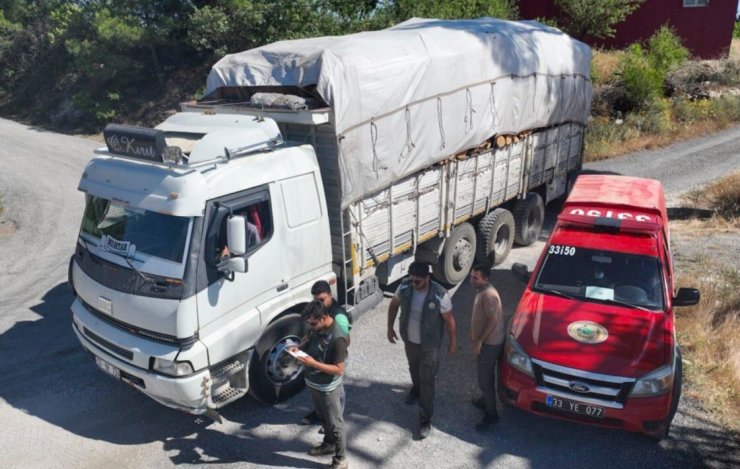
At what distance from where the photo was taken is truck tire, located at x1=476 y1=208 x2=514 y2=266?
31.3 feet

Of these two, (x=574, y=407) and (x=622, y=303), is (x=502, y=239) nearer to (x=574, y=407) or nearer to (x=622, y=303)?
(x=622, y=303)

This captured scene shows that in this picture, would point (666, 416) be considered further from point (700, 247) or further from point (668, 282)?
point (700, 247)

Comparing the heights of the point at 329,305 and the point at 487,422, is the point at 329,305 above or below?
above

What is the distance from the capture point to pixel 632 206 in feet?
24.6

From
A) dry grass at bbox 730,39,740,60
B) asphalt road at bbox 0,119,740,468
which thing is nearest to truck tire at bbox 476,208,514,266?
asphalt road at bbox 0,119,740,468

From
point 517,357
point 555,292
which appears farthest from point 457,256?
point 517,357

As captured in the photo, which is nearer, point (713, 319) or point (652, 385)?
point (652, 385)

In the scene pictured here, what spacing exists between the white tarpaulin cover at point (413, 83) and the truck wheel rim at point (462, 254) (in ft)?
5.07

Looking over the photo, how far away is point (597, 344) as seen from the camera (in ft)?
18.3

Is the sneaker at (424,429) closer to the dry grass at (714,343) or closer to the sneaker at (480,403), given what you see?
the sneaker at (480,403)

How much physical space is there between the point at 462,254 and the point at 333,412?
4.58m

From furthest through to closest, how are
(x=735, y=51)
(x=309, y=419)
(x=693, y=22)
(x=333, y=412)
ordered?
(x=735, y=51) → (x=693, y=22) → (x=309, y=419) → (x=333, y=412)

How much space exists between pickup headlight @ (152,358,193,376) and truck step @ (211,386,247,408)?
Result: 0.46 metres

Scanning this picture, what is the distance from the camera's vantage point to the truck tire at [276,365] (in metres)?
5.89
